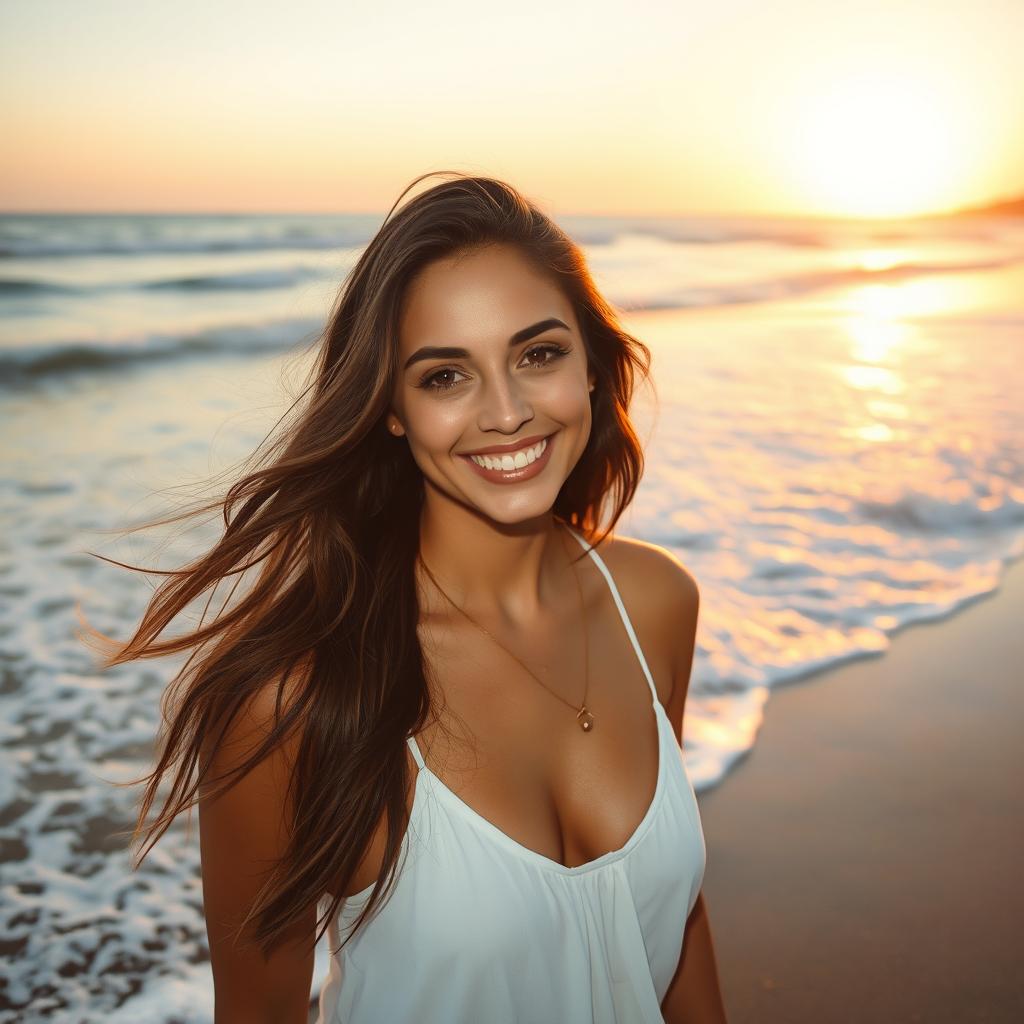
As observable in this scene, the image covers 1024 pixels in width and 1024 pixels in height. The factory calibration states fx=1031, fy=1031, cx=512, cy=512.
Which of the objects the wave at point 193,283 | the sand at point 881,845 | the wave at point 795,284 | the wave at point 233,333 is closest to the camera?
the sand at point 881,845

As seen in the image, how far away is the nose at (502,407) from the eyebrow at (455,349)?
0.09 m

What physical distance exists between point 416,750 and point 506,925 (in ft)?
1.32

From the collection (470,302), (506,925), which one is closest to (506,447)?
(470,302)

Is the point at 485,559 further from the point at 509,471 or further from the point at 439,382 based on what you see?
the point at 439,382

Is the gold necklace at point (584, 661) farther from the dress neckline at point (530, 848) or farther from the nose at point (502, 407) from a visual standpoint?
the nose at point (502, 407)

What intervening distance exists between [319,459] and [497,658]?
65 cm

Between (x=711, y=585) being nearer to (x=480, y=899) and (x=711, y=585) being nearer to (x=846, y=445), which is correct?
(x=846, y=445)

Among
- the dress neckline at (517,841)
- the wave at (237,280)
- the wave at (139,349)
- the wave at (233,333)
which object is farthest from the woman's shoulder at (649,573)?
the wave at (237,280)

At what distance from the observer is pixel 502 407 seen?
89.5 inches

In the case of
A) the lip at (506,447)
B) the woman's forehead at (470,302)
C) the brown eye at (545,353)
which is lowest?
the lip at (506,447)

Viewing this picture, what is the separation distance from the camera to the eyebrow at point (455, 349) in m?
2.27

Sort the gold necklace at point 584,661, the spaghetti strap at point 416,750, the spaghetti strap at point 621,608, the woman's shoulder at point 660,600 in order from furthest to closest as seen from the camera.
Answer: the woman's shoulder at point 660,600 → the spaghetti strap at point 621,608 → the gold necklace at point 584,661 → the spaghetti strap at point 416,750

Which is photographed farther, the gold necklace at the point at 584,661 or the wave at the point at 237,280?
the wave at the point at 237,280

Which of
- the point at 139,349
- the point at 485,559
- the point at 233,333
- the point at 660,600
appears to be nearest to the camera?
the point at 485,559
